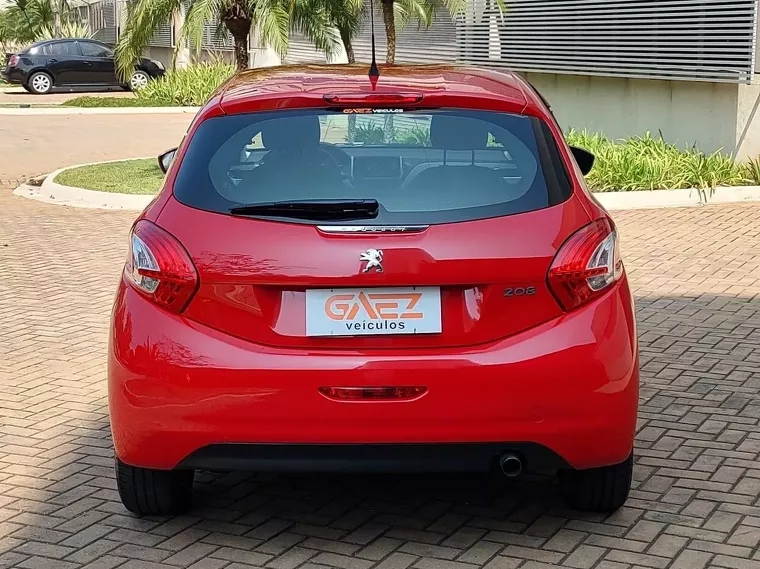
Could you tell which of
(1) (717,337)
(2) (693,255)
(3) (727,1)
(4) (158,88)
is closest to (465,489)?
(1) (717,337)

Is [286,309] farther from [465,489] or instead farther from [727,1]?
[727,1]

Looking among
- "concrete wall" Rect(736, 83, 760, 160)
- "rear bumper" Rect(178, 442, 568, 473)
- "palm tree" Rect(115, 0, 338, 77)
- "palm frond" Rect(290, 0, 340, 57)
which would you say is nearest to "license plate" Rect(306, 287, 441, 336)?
"rear bumper" Rect(178, 442, 568, 473)

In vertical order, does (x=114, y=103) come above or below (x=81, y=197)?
below

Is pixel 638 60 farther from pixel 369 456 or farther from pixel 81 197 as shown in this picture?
pixel 369 456

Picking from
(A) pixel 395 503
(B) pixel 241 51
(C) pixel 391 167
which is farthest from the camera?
(B) pixel 241 51

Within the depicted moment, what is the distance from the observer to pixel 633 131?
53.8 ft

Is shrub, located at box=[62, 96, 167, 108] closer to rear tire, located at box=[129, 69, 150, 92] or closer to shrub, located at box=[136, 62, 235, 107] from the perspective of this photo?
shrub, located at box=[136, 62, 235, 107]

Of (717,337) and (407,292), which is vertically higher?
(407,292)

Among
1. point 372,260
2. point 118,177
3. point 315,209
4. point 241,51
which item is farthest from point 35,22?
point 372,260

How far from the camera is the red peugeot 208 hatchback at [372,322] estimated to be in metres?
3.83

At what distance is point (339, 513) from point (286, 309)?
1062mm

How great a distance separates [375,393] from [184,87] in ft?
84.4

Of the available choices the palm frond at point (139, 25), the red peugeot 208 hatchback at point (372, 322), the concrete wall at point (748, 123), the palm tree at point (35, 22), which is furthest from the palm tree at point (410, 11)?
the palm tree at point (35, 22)

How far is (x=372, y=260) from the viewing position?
12.6 ft
